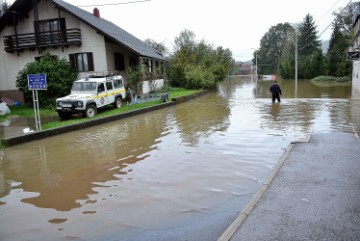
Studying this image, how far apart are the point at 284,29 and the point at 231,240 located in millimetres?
102793

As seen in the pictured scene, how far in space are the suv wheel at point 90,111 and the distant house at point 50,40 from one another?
269 inches

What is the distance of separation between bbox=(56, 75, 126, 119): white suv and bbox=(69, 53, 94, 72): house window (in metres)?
4.42

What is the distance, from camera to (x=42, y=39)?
24.5m

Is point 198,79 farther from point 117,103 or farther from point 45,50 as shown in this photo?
point 117,103

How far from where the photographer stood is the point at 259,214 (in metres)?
4.85

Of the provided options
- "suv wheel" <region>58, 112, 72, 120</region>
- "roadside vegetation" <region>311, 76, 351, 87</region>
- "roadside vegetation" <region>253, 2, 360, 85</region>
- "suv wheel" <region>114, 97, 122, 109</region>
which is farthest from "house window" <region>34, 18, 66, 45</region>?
"roadside vegetation" <region>311, 76, 351, 87</region>

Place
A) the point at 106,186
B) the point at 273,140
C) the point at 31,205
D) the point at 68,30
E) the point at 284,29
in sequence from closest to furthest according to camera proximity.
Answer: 1. the point at 31,205
2. the point at 106,186
3. the point at 273,140
4. the point at 68,30
5. the point at 284,29

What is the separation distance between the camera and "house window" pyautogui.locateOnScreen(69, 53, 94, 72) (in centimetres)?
2427

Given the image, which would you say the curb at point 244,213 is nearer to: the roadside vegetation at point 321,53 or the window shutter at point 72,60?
the window shutter at point 72,60

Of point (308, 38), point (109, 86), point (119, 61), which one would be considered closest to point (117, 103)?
point (109, 86)

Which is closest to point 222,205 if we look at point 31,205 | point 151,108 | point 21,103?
point 31,205

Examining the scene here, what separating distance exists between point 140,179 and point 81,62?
19263 millimetres

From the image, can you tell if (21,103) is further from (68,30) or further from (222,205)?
(222,205)

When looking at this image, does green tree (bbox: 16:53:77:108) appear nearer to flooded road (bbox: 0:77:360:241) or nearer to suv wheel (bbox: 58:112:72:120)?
suv wheel (bbox: 58:112:72:120)
